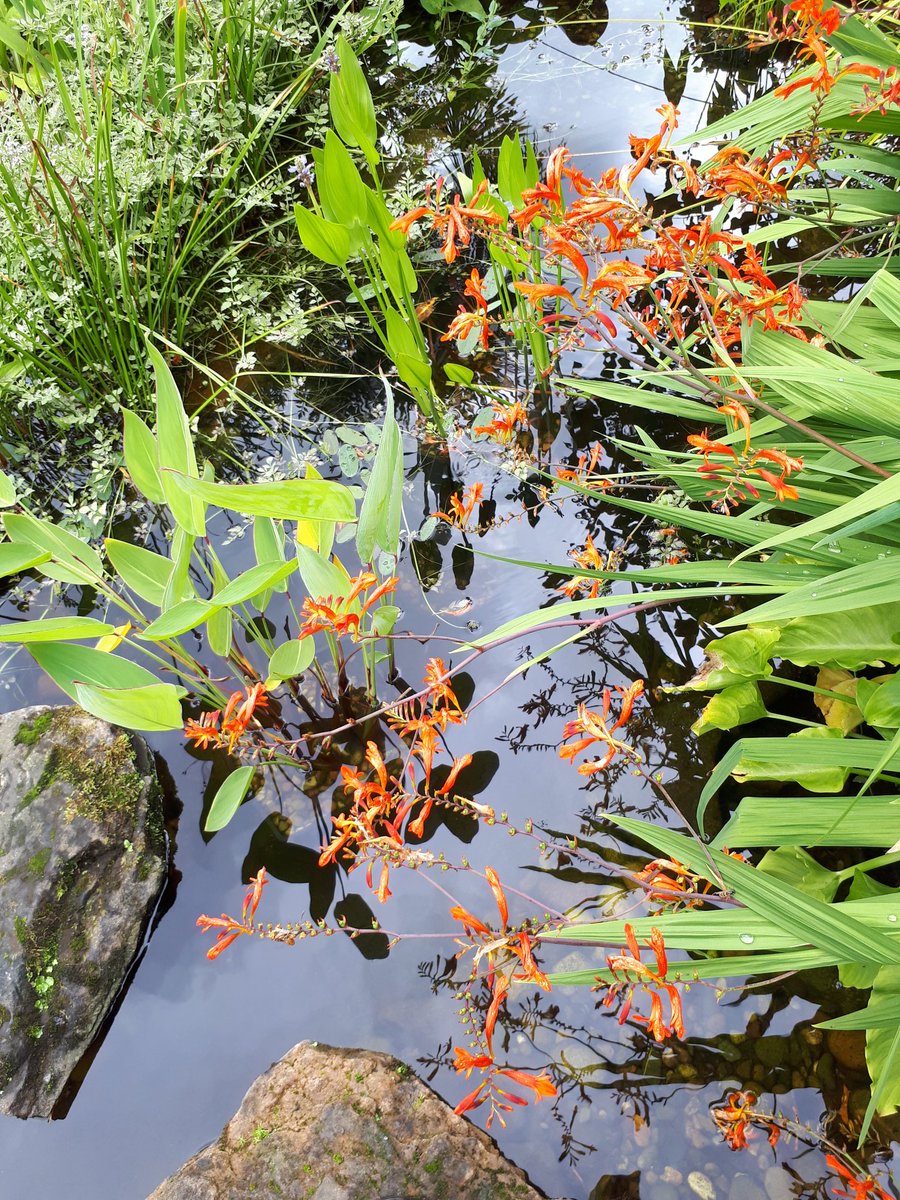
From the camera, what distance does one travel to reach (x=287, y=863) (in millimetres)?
1630

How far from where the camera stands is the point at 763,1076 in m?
1.31

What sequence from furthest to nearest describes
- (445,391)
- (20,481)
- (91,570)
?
(445,391) → (20,481) → (91,570)

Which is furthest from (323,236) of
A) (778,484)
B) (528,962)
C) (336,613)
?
(528,962)

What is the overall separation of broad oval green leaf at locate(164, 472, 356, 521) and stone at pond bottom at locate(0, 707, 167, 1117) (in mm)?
722

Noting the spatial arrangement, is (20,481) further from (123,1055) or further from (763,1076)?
(763,1076)

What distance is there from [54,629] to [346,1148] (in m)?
0.92

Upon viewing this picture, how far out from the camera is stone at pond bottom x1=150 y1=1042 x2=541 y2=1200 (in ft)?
3.99

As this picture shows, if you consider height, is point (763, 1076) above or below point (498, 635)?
below

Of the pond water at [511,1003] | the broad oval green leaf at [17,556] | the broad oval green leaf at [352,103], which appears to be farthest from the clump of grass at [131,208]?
the broad oval green leaf at [17,556]

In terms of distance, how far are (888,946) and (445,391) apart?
175 cm

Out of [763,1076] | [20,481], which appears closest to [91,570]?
[20,481]

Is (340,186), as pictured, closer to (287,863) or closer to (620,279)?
(620,279)

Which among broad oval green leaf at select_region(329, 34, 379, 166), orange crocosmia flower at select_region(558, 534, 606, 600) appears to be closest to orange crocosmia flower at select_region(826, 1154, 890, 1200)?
orange crocosmia flower at select_region(558, 534, 606, 600)

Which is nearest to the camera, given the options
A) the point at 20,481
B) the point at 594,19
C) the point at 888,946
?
the point at 888,946
